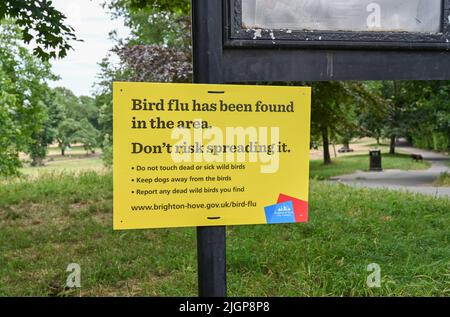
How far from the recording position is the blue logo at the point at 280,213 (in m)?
1.99

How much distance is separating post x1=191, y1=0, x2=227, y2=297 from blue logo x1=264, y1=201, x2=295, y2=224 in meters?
0.21

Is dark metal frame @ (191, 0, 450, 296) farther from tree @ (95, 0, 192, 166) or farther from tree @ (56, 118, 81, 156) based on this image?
tree @ (56, 118, 81, 156)

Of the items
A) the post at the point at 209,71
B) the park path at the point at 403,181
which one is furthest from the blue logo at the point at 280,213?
the park path at the point at 403,181

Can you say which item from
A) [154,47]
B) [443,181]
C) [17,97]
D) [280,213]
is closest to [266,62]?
[280,213]

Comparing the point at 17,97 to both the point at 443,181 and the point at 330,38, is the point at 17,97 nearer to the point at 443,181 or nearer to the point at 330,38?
the point at 330,38

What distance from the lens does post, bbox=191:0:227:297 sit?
1898mm

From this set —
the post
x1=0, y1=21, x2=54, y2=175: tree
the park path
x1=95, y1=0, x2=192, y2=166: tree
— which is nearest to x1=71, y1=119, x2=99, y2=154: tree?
x1=95, y1=0, x2=192, y2=166: tree

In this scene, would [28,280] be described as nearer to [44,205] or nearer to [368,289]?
[368,289]

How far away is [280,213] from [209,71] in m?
0.69

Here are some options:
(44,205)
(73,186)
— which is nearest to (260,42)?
(44,205)

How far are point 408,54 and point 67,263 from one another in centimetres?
392

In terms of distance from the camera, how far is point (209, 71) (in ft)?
6.33

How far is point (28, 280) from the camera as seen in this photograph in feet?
13.8

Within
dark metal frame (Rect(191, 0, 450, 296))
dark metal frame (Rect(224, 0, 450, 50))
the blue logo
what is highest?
dark metal frame (Rect(224, 0, 450, 50))
